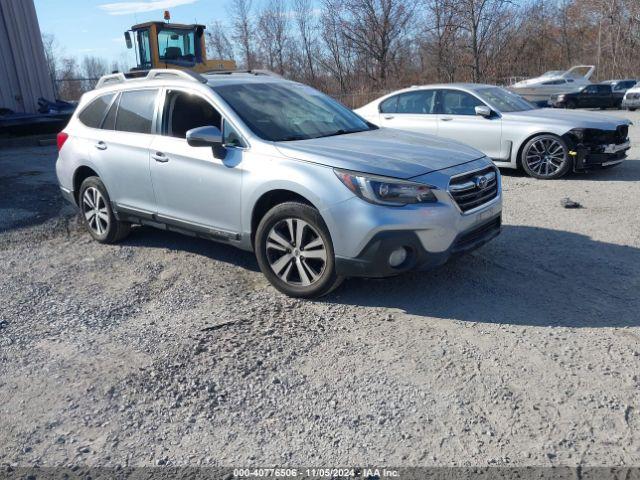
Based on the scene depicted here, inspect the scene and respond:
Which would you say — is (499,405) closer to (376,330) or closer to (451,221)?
(376,330)

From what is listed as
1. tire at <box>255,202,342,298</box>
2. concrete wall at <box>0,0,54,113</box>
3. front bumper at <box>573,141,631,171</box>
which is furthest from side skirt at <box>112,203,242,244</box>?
concrete wall at <box>0,0,54,113</box>

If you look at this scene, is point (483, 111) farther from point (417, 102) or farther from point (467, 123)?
point (417, 102)

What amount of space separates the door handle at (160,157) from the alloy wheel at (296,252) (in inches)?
55.1

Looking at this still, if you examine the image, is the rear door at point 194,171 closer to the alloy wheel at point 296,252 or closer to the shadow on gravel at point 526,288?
the alloy wheel at point 296,252

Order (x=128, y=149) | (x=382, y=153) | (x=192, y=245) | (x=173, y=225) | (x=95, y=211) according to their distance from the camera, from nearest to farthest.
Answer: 1. (x=382, y=153)
2. (x=173, y=225)
3. (x=128, y=149)
4. (x=192, y=245)
5. (x=95, y=211)

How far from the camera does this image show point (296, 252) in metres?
4.52

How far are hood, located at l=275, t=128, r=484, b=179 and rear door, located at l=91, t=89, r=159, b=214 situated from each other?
1658 mm

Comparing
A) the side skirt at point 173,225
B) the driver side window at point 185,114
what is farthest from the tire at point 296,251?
the driver side window at point 185,114

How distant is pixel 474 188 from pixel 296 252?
1504mm

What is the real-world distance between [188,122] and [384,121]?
5.64 meters

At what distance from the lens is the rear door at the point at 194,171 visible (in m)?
4.80

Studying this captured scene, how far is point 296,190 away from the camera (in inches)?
171

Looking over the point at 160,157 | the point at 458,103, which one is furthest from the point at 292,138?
the point at 458,103

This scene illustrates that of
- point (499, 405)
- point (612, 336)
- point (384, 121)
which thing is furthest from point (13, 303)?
point (384, 121)
